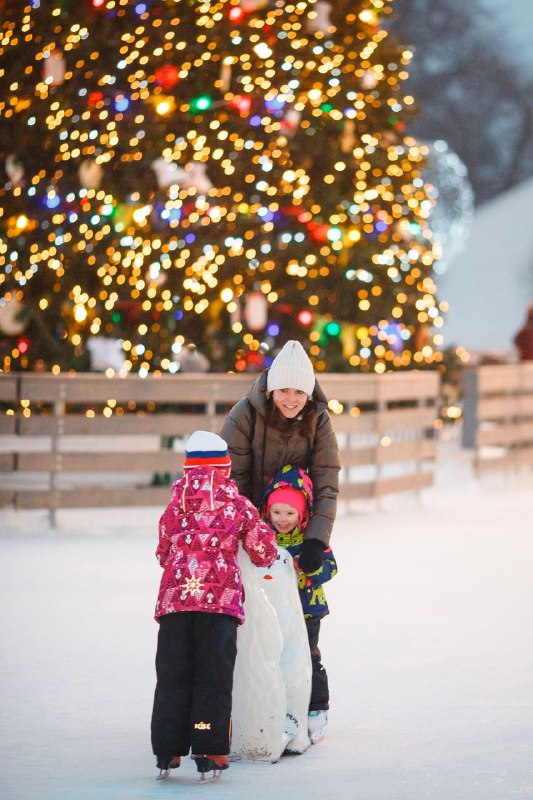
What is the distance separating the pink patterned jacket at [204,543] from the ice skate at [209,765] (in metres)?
0.41

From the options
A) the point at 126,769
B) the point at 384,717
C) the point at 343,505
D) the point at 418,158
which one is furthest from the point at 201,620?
the point at 418,158

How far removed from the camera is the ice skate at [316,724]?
5.01m

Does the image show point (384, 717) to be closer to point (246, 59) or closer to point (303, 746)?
point (303, 746)

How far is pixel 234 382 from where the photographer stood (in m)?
11.3

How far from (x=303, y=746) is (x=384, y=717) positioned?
2.09ft

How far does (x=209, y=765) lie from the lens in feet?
14.6

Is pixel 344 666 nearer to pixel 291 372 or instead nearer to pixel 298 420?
pixel 298 420

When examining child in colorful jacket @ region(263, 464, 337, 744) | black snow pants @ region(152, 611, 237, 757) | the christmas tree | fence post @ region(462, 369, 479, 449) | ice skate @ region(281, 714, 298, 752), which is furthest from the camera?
fence post @ region(462, 369, 479, 449)

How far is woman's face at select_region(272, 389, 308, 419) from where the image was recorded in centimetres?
508

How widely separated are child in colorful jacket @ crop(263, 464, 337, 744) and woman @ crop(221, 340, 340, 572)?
0.07 m

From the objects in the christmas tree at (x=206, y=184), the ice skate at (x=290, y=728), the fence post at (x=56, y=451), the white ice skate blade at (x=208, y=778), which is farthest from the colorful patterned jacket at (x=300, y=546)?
the christmas tree at (x=206, y=184)

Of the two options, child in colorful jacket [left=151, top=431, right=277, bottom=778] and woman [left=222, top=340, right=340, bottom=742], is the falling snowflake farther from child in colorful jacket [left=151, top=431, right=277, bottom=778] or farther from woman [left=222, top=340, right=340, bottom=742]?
woman [left=222, top=340, right=340, bottom=742]

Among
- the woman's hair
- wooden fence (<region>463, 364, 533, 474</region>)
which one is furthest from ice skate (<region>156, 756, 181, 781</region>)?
wooden fence (<region>463, 364, 533, 474</region>)

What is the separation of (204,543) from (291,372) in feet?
2.58
